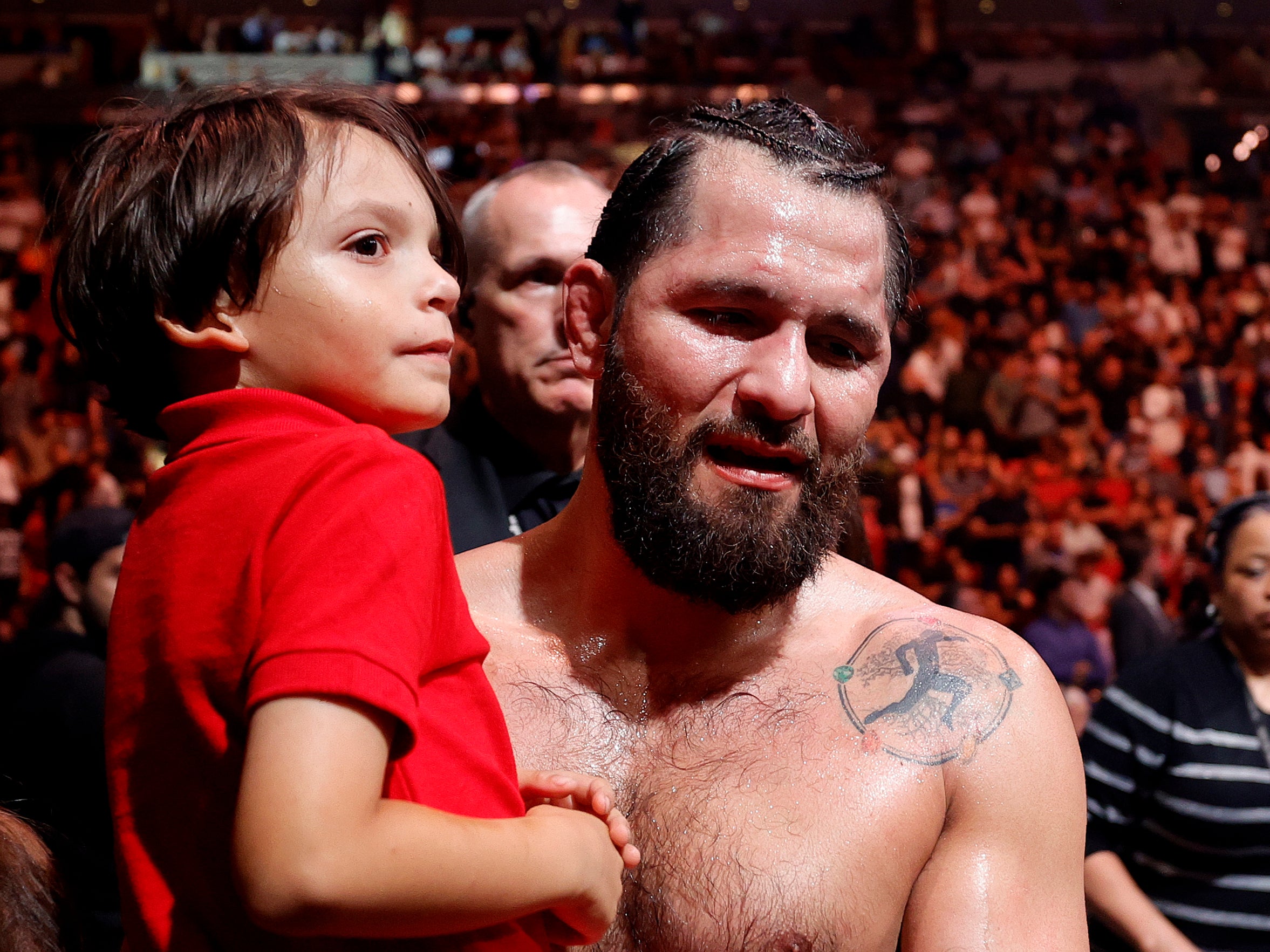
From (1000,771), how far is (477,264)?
1997 millimetres

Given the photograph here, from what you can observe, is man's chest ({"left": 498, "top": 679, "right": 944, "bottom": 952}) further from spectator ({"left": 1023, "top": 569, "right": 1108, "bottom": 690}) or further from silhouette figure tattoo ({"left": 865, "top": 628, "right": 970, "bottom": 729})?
spectator ({"left": 1023, "top": 569, "right": 1108, "bottom": 690})

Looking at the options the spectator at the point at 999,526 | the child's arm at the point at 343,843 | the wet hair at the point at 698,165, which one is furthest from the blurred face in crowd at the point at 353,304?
the spectator at the point at 999,526

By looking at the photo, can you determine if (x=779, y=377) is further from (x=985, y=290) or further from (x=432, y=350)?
(x=985, y=290)

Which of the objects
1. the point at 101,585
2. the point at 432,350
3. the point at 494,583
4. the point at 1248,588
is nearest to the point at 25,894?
the point at 432,350

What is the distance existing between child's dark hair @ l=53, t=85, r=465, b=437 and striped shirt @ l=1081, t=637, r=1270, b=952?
2.25 m

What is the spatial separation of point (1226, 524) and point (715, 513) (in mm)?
2378

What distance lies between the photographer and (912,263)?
74.0 inches

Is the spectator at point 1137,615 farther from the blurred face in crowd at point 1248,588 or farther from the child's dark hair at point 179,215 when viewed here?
the child's dark hair at point 179,215

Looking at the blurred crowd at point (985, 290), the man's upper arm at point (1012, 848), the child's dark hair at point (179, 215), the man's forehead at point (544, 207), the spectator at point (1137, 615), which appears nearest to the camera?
the child's dark hair at point (179, 215)

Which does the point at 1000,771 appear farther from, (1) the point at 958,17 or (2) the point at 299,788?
(1) the point at 958,17

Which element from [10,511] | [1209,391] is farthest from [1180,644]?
[1209,391]

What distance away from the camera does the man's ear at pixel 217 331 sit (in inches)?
46.0

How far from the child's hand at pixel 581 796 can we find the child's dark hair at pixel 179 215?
1.77ft

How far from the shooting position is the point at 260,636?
97 centimetres
